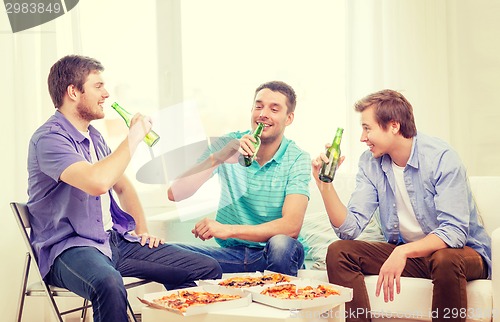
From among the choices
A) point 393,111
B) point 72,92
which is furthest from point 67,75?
point 393,111

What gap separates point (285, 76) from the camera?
4.04 meters

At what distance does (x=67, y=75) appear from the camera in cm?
262

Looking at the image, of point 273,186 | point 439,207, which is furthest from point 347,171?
point 439,207

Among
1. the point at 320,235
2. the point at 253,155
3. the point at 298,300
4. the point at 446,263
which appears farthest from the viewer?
the point at 320,235

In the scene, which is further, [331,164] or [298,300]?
[331,164]

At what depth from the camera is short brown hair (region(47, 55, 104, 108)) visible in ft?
8.61

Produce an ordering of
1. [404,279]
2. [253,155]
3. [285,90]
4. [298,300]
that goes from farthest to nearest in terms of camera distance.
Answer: [285,90]
[253,155]
[404,279]
[298,300]

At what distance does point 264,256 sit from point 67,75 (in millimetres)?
981

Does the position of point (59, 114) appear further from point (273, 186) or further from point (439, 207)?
point (439, 207)

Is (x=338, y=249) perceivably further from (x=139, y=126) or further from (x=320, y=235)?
(x=139, y=126)

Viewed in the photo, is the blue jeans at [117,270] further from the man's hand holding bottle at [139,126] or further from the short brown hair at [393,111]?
the short brown hair at [393,111]

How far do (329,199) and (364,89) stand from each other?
138 centimetres

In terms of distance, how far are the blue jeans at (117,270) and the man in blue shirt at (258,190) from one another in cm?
15

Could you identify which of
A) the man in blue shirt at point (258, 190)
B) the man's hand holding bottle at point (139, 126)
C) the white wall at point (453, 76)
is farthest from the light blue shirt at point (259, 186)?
the white wall at point (453, 76)
